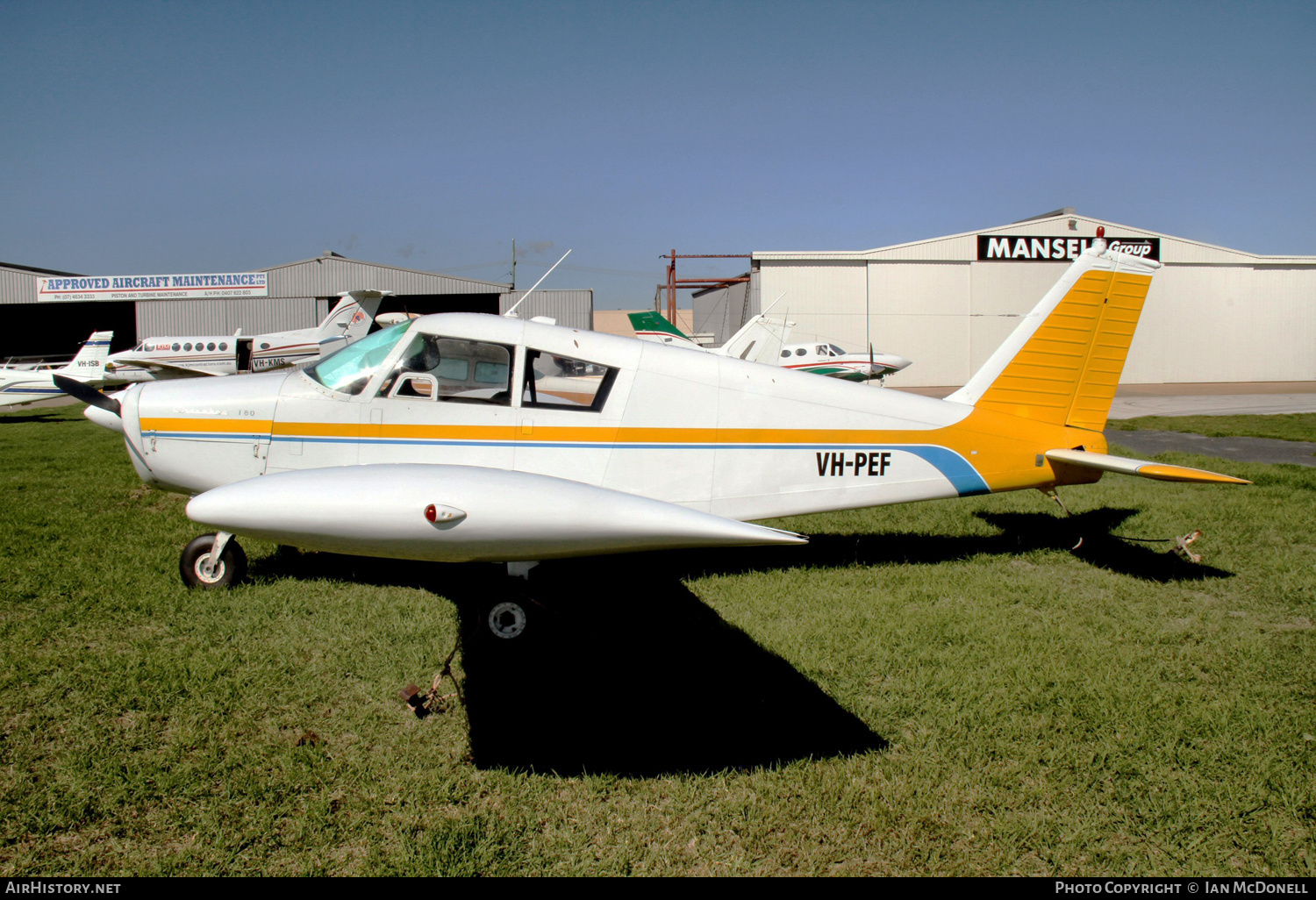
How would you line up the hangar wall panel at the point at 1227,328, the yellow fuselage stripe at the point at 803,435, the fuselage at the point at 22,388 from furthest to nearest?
the hangar wall panel at the point at 1227,328, the fuselage at the point at 22,388, the yellow fuselage stripe at the point at 803,435

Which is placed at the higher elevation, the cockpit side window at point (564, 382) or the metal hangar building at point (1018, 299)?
the metal hangar building at point (1018, 299)

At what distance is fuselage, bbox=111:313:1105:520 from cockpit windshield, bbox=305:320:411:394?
13 millimetres

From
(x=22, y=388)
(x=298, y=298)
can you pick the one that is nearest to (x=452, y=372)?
(x=22, y=388)

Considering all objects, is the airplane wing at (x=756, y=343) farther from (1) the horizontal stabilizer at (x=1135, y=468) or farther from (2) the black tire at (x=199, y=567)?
(2) the black tire at (x=199, y=567)

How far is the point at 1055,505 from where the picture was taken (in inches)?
335

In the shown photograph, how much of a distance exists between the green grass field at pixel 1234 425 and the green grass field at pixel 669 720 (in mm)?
11374

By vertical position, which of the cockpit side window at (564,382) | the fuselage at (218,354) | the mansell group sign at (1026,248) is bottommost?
the cockpit side window at (564,382)

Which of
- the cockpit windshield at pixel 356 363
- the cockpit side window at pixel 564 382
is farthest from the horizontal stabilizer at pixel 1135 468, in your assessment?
the cockpit windshield at pixel 356 363

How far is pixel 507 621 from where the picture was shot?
172 inches

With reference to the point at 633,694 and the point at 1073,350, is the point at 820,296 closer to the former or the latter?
the point at 1073,350

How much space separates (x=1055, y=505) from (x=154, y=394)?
8.92 metres

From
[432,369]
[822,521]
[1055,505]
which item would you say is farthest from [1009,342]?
[432,369]

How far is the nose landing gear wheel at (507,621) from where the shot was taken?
434 centimetres

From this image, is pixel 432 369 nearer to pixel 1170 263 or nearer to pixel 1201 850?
pixel 1201 850
